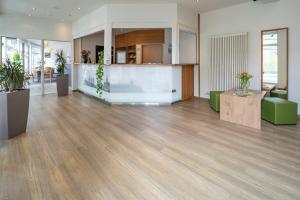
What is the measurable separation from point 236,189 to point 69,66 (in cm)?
1059

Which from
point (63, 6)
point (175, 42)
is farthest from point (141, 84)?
point (63, 6)

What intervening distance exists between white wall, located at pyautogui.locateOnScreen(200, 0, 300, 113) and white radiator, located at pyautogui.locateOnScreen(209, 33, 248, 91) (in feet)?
0.70

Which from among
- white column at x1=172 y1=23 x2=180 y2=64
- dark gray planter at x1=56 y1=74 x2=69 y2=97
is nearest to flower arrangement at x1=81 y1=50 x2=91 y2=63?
dark gray planter at x1=56 y1=74 x2=69 y2=97

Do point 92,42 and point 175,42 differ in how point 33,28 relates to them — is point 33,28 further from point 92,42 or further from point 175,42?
point 175,42

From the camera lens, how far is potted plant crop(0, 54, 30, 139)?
3.96 m

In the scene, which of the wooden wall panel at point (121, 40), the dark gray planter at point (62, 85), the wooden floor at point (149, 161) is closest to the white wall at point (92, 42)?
the wooden wall panel at point (121, 40)

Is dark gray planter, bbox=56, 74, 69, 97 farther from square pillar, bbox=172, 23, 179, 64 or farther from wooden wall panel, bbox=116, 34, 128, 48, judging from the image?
square pillar, bbox=172, 23, 179, 64

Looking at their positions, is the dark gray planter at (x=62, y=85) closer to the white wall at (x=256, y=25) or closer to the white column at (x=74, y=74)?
the white column at (x=74, y=74)

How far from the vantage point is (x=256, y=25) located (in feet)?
22.9

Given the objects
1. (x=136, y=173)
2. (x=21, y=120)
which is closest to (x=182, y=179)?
(x=136, y=173)

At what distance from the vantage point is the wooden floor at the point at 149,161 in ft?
7.86

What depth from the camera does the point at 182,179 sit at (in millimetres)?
2658

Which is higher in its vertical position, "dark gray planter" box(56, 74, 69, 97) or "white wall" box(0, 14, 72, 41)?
"white wall" box(0, 14, 72, 41)

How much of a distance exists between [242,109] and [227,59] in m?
3.24
